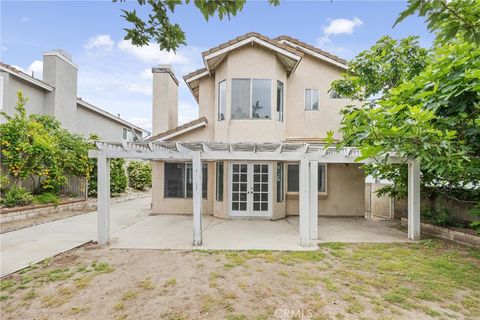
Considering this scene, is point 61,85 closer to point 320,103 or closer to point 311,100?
point 311,100

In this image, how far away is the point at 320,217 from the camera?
490 inches

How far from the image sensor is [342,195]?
41.9ft

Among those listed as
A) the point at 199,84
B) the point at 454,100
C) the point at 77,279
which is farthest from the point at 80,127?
the point at 454,100

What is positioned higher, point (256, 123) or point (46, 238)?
point (256, 123)

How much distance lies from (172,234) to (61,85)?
48.4 feet

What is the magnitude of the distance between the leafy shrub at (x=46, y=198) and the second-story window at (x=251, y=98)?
9.67m

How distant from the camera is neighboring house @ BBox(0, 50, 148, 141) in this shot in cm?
1358

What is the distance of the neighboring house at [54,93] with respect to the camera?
13578mm

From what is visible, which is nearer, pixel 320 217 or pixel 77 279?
pixel 77 279

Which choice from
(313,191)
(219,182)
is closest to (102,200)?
(219,182)

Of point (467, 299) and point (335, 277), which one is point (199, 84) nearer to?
point (335, 277)

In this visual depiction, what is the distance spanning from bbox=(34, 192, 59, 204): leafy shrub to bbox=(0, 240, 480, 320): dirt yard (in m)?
6.98

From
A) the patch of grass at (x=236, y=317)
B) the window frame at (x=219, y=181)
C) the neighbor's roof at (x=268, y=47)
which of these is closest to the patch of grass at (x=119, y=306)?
the patch of grass at (x=236, y=317)

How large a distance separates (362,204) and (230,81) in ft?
28.9
